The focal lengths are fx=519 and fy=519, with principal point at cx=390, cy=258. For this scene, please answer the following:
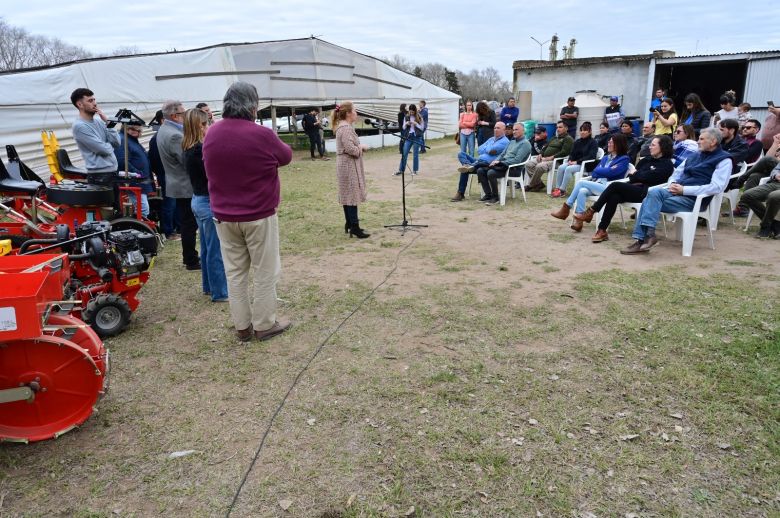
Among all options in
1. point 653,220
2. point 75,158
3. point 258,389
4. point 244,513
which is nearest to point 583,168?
point 653,220

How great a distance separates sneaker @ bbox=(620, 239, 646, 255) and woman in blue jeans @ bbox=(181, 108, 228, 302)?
4.27 meters

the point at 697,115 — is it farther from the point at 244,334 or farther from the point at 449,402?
the point at 244,334

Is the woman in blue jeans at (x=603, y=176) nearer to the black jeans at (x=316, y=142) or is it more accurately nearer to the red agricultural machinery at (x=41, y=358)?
the red agricultural machinery at (x=41, y=358)

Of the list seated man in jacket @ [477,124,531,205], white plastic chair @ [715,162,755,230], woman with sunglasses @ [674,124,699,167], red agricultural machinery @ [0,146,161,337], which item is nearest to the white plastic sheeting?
red agricultural machinery @ [0,146,161,337]

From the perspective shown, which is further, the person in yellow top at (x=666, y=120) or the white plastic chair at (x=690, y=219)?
the person in yellow top at (x=666, y=120)

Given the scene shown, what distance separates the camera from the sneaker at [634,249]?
5746 millimetres

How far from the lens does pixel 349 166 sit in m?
6.49

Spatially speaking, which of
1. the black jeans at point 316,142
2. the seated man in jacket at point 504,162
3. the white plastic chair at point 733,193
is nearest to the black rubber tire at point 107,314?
the seated man in jacket at point 504,162

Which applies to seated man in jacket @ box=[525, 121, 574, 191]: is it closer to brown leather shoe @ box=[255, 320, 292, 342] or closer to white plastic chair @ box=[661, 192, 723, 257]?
white plastic chair @ box=[661, 192, 723, 257]

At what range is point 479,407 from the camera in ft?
9.79

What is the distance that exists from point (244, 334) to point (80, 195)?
8.37ft

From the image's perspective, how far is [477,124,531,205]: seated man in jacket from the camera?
8.73 metres

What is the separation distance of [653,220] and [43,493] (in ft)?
19.2

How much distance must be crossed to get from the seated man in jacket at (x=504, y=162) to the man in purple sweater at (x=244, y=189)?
18.7 ft
